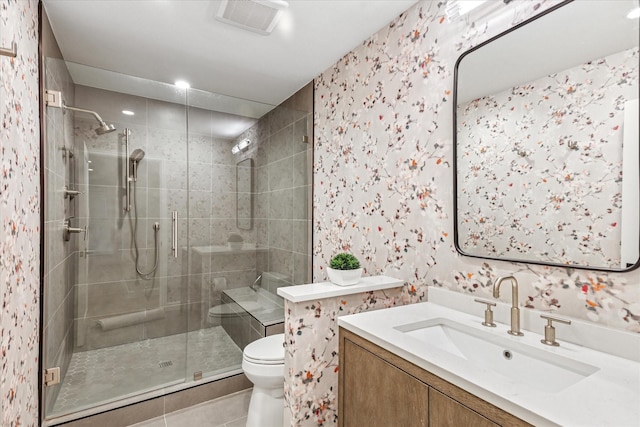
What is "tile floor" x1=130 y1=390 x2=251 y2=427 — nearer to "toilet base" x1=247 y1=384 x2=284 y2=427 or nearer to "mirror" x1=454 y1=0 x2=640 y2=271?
"toilet base" x1=247 y1=384 x2=284 y2=427

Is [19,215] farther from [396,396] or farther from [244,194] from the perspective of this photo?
[396,396]

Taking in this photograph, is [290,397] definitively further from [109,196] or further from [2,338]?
[109,196]

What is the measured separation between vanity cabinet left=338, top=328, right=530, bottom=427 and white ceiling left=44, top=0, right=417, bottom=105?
1.69 metres

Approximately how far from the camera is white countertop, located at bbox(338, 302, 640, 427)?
692mm

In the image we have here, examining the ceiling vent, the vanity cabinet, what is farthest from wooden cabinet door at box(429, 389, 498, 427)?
the ceiling vent

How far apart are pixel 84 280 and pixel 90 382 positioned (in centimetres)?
66

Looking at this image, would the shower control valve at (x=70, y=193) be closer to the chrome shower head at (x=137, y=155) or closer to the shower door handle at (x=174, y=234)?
the chrome shower head at (x=137, y=155)

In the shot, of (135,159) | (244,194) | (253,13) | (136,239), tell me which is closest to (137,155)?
(135,159)

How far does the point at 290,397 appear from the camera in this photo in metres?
→ 1.48

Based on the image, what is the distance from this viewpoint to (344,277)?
1.62 meters

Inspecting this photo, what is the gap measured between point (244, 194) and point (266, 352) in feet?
4.18

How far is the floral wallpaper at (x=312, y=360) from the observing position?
1470 millimetres

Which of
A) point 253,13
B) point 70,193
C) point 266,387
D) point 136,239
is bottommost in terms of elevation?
point 266,387

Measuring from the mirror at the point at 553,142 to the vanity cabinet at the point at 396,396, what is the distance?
24.3 inches
